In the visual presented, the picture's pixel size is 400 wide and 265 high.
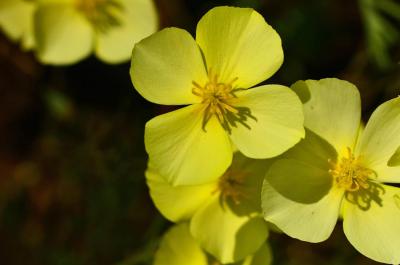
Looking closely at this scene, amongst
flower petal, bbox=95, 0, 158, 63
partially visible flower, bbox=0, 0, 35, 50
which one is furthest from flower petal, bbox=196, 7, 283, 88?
partially visible flower, bbox=0, 0, 35, 50

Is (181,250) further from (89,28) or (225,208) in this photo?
(89,28)

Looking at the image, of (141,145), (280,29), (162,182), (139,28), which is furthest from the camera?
(280,29)

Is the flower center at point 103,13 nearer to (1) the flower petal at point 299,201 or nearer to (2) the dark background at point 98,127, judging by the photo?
(2) the dark background at point 98,127

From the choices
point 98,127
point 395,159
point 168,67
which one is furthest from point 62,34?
point 395,159

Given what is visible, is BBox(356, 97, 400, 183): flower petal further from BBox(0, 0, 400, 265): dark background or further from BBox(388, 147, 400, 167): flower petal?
BBox(0, 0, 400, 265): dark background

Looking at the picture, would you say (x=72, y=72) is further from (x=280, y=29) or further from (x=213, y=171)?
(x=213, y=171)

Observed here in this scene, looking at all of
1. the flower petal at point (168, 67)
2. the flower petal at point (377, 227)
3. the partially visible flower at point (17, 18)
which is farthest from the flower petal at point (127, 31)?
the flower petal at point (377, 227)

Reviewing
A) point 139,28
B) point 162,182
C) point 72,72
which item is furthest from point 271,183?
point 72,72
